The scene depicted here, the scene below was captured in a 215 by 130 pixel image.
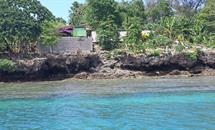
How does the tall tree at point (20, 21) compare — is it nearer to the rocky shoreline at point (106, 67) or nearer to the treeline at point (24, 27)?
the treeline at point (24, 27)

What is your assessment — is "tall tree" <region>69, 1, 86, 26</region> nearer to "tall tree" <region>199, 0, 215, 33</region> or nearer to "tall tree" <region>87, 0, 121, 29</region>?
"tall tree" <region>87, 0, 121, 29</region>

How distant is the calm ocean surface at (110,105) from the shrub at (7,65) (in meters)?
1.84

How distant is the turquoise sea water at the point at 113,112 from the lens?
65.3 ft

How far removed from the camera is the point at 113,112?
24203 millimetres

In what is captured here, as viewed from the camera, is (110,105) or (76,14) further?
(76,14)

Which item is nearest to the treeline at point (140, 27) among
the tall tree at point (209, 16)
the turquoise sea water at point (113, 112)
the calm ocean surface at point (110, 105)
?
the tall tree at point (209, 16)

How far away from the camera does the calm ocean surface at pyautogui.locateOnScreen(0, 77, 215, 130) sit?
20.3 meters

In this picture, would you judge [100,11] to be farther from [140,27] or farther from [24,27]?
[24,27]

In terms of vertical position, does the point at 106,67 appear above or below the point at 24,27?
below

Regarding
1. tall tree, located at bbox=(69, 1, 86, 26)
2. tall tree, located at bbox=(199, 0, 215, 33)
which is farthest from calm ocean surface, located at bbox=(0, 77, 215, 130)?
tall tree, located at bbox=(69, 1, 86, 26)

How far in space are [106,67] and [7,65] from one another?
Answer: 9.32m

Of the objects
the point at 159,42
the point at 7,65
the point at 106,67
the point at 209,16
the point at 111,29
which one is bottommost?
the point at 106,67

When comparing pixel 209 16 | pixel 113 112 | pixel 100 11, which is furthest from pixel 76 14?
pixel 113 112

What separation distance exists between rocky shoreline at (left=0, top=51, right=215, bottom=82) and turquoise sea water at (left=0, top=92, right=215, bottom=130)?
13.3 m
